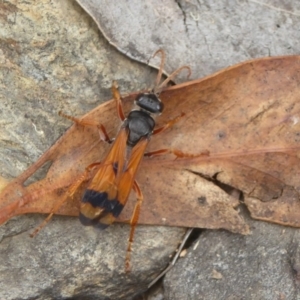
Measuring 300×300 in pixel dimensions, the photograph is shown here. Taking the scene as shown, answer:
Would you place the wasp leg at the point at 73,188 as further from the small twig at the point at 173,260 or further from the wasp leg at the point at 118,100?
the small twig at the point at 173,260

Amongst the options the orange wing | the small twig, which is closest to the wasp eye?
the orange wing

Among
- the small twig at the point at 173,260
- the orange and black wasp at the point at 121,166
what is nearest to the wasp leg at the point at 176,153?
the orange and black wasp at the point at 121,166

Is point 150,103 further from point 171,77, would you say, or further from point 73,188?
point 73,188

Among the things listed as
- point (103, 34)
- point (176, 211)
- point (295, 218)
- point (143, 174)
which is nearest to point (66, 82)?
point (103, 34)

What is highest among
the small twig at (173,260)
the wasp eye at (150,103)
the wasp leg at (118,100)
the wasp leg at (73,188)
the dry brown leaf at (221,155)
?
the wasp leg at (118,100)

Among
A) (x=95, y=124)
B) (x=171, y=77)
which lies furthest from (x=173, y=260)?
(x=171, y=77)

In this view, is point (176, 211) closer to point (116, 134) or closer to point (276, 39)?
point (116, 134)
